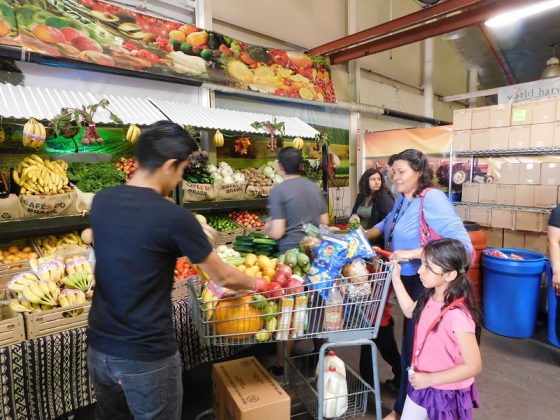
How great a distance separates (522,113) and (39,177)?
5.43 m

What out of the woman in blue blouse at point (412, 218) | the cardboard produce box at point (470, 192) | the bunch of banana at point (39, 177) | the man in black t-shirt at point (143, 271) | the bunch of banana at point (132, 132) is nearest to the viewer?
the man in black t-shirt at point (143, 271)

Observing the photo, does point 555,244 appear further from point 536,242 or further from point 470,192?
point 470,192

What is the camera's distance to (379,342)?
2666mm

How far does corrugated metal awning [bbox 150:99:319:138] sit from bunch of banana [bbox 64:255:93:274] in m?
1.62

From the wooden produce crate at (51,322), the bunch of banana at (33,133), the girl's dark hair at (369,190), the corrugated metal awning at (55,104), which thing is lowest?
the wooden produce crate at (51,322)

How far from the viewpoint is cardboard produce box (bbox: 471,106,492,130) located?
4.98 m

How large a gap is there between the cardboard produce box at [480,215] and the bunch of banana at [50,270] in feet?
16.3

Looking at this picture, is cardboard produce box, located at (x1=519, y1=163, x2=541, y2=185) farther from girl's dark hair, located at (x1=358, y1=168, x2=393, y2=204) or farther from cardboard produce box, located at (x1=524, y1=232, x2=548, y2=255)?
girl's dark hair, located at (x1=358, y1=168, x2=393, y2=204)

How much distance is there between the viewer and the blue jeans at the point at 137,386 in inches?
54.1

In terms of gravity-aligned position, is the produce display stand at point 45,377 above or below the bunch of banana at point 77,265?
below

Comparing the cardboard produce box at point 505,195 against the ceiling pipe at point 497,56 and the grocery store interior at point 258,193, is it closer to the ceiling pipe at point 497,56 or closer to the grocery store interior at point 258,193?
the grocery store interior at point 258,193

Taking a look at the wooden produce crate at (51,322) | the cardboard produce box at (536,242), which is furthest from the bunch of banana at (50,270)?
the cardboard produce box at (536,242)

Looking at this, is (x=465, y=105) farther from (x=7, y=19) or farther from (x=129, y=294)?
(x=129, y=294)

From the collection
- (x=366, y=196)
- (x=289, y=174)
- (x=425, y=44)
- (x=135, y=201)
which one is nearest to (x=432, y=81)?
(x=425, y=44)
